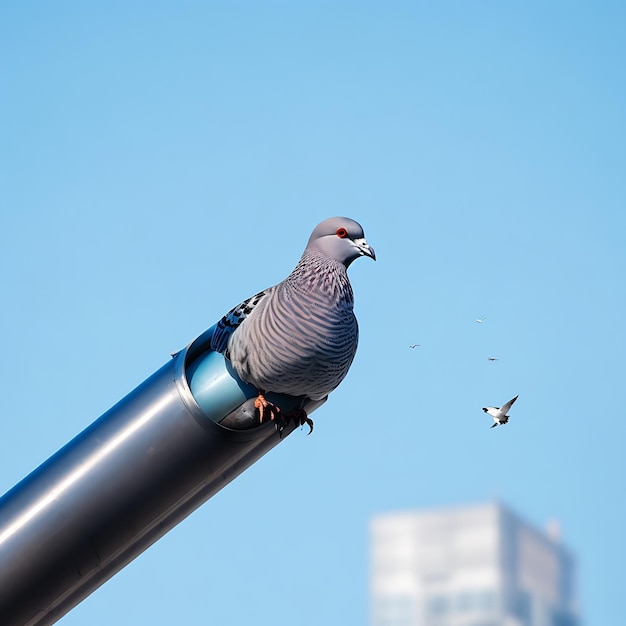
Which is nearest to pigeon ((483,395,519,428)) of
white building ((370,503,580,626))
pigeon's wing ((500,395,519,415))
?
pigeon's wing ((500,395,519,415))

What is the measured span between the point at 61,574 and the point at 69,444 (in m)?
0.83

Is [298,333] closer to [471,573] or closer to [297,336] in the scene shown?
[297,336]

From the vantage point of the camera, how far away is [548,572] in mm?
113312

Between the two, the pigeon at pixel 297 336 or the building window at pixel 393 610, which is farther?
the building window at pixel 393 610

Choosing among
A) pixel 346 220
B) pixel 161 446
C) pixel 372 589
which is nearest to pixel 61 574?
pixel 161 446

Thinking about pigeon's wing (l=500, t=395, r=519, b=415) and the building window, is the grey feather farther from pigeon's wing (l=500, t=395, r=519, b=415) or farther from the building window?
the building window

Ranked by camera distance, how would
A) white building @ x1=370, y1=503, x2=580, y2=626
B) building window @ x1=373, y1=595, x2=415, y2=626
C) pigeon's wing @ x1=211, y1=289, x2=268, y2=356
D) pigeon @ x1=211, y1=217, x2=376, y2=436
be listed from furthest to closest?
building window @ x1=373, y1=595, x2=415, y2=626
white building @ x1=370, y1=503, x2=580, y2=626
pigeon's wing @ x1=211, y1=289, x2=268, y2=356
pigeon @ x1=211, y1=217, x2=376, y2=436

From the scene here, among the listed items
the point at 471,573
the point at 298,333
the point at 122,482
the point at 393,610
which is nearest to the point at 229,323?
the point at 298,333

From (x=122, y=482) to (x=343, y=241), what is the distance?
7.08 feet

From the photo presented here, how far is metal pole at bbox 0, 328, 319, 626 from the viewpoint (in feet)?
25.8

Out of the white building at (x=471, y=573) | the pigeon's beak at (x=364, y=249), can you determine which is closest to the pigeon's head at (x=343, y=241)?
the pigeon's beak at (x=364, y=249)

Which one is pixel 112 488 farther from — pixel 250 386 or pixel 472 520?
pixel 472 520

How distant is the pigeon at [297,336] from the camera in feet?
25.5

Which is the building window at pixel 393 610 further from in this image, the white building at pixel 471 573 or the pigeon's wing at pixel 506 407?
the pigeon's wing at pixel 506 407
